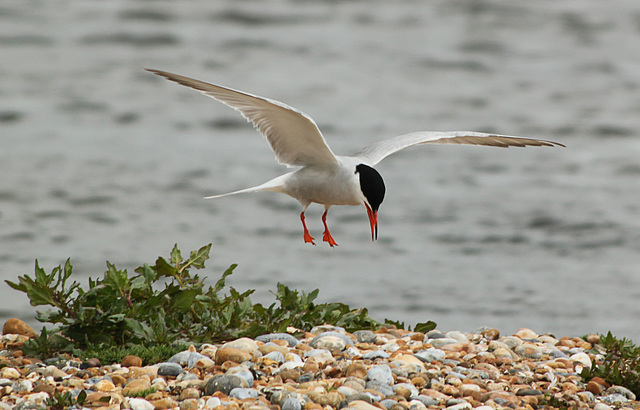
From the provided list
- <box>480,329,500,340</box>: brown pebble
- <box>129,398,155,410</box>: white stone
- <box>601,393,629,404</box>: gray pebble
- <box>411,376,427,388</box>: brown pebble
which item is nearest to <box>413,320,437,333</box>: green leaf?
<box>480,329,500,340</box>: brown pebble

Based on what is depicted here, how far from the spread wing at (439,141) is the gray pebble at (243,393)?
2.30 meters

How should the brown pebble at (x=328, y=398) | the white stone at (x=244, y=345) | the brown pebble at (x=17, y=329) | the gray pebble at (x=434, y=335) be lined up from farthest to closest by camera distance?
the gray pebble at (x=434, y=335) → the brown pebble at (x=17, y=329) → the white stone at (x=244, y=345) → the brown pebble at (x=328, y=398)

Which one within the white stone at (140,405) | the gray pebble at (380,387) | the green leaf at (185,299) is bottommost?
the white stone at (140,405)

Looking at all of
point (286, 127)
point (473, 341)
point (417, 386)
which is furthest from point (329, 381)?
point (286, 127)

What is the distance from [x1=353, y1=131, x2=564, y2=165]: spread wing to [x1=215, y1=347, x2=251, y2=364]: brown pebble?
1.95 metres

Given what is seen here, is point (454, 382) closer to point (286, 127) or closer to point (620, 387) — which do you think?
point (620, 387)

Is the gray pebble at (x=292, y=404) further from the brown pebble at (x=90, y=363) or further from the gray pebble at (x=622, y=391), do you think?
the gray pebble at (x=622, y=391)

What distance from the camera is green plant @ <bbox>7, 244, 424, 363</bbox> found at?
15.3 ft

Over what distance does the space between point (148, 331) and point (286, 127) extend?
183 cm

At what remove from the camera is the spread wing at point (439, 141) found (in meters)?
5.82

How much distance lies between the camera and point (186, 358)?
446 cm

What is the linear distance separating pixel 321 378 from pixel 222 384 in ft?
1.93

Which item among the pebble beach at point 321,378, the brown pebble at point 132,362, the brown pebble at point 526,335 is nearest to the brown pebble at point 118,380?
the pebble beach at point 321,378

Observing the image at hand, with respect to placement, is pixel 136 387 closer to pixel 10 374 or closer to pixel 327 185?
pixel 10 374
